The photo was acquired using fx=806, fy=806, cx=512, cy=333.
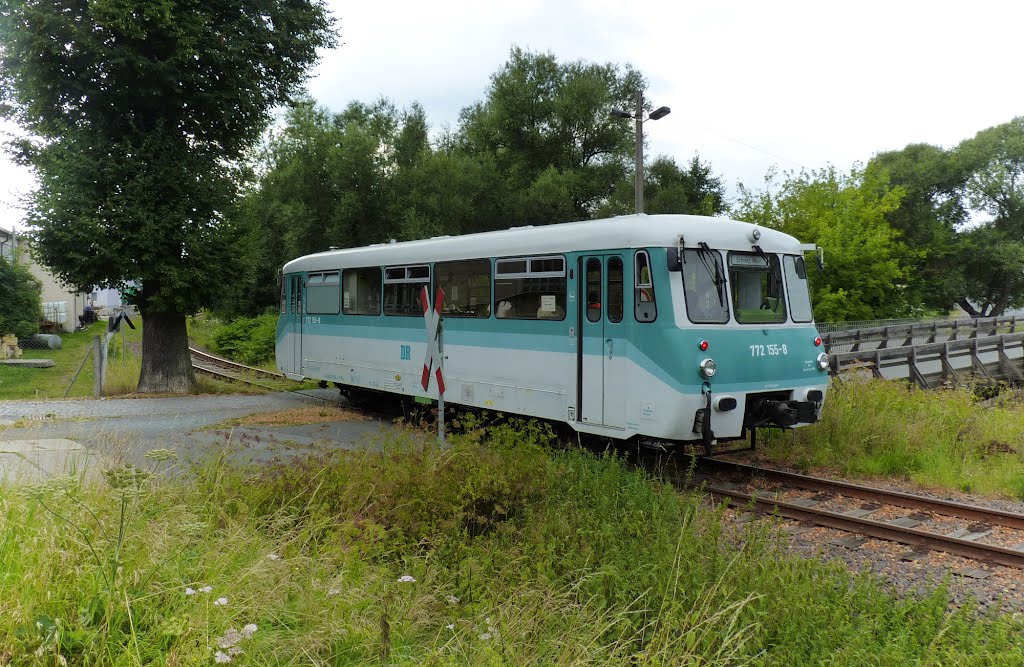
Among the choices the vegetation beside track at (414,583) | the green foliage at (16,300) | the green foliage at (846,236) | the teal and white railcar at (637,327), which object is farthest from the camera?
the green foliage at (16,300)

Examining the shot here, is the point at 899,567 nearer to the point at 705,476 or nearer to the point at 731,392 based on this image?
the point at 731,392

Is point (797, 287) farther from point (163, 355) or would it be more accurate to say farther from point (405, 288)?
point (163, 355)

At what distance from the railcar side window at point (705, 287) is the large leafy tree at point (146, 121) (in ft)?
39.4

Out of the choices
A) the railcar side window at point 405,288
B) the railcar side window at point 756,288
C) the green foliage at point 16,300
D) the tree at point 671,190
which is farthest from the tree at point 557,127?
the railcar side window at point 756,288

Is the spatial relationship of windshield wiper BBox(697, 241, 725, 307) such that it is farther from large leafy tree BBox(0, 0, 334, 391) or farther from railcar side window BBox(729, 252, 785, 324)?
large leafy tree BBox(0, 0, 334, 391)

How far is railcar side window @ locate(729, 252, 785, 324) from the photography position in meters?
9.62

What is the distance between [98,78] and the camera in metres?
Answer: 17.2

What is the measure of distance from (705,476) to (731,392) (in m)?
1.60

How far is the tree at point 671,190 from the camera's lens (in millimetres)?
35938

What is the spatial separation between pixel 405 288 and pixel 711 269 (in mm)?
5719

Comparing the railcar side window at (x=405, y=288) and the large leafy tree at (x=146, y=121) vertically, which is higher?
the large leafy tree at (x=146, y=121)

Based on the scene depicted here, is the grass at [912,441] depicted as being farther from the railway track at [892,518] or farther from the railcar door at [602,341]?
the railcar door at [602,341]

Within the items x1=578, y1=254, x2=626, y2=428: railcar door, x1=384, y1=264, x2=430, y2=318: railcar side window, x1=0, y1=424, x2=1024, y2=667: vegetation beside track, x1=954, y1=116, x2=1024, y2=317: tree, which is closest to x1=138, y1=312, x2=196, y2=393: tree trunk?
x1=384, y1=264, x2=430, y2=318: railcar side window

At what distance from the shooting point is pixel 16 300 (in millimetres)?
35406
